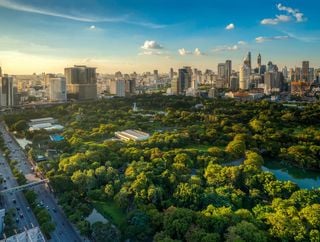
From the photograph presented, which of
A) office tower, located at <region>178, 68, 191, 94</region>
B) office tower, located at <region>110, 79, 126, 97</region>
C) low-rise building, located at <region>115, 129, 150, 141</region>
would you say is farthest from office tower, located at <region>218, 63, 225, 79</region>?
low-rise building, located at <region>115, 129, 150, 141</region>

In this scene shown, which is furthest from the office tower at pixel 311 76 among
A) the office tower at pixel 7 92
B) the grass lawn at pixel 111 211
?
the grass lawn at pixel 111 211

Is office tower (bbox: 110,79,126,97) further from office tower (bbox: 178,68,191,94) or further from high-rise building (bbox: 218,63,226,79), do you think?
high-rise building (bbox: 218,63,226,79)

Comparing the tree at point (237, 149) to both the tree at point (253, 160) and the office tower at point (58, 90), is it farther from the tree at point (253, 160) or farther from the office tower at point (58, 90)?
the office tower at point (58, 90)

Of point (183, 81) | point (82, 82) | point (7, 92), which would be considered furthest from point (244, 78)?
point (7, 92)

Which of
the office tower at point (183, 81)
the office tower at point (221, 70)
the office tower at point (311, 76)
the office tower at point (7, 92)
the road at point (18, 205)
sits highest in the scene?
the office tower at point (221, 70)

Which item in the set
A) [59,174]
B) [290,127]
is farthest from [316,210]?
[290,127]

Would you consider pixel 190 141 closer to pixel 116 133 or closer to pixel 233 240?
pixel 116 133
